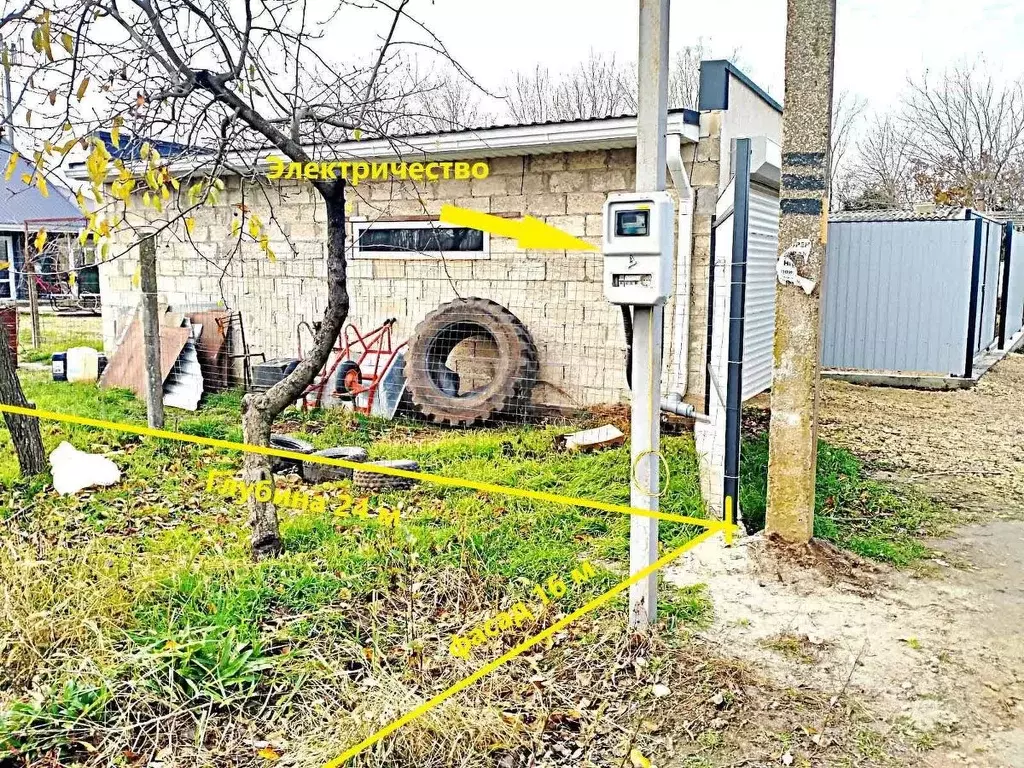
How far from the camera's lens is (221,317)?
9586 mm

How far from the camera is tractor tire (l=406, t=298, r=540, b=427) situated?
25.3 ft

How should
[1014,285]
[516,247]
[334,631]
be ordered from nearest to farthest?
[334,631] < [516,247] < [1014,285]

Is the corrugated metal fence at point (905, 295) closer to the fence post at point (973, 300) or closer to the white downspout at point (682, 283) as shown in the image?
the fence post at point (973, 300)

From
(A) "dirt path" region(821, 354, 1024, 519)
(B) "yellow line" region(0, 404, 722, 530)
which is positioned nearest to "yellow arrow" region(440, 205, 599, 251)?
(A) "dirt path" region(821, 354, 1024, 519)

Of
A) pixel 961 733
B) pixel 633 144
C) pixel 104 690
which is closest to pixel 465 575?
pixel 104 690

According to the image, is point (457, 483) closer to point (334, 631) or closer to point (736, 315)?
point (334, 631)

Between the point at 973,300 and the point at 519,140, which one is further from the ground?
the point at 519,140

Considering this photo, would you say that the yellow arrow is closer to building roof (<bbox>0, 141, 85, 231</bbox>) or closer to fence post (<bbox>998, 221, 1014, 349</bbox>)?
fence post (<bbox>998, 221, 1014, 349</bbox>)

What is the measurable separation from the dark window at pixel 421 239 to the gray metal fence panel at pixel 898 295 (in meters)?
4.77

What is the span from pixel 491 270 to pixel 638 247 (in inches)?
212

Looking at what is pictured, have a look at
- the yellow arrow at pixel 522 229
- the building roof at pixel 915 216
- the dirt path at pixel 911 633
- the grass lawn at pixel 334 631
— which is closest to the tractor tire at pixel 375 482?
the grass lawn at pixel 334 631

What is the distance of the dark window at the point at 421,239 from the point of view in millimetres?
8445

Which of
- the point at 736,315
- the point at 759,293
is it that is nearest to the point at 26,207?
the point at 759,293

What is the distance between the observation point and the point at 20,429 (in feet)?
18.8
